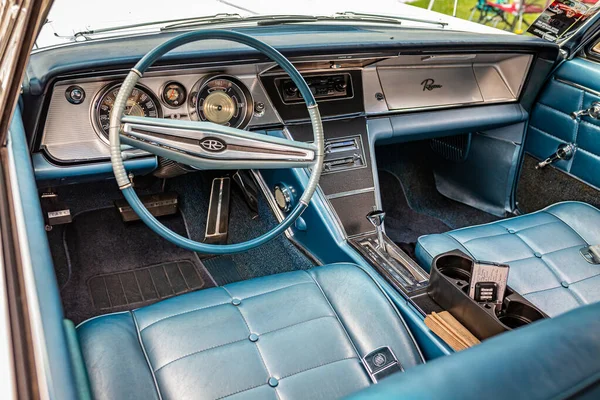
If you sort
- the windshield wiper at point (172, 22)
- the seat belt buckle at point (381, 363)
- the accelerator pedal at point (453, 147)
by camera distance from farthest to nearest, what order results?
the accelerator pedal at point (453, 147) → the windshield wiper at point (172, 22) → the seat belt buckle at point (381, 363)

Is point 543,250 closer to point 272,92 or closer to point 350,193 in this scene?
point 350,193

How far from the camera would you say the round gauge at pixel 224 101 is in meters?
2.00

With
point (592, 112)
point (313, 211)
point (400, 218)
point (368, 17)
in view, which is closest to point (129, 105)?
point (313, 211)

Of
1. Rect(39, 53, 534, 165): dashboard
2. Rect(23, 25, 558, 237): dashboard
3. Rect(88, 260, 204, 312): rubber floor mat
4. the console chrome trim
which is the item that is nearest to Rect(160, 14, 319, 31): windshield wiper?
Rect(23, 25, 558, 237): dashboard

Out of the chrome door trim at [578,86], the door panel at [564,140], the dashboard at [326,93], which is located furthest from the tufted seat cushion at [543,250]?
the chrome door trim at [578,86]

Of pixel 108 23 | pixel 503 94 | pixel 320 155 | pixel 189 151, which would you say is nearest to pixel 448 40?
pixel 503 94

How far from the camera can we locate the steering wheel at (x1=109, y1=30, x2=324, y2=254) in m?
1.45

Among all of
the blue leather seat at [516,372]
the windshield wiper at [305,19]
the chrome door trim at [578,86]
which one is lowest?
the chrome door trim at [578,86]

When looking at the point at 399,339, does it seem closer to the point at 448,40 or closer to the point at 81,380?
the point at 81,380

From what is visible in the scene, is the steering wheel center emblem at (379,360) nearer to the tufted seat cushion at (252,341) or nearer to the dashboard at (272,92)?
the tufted seat cushion at (252,341)

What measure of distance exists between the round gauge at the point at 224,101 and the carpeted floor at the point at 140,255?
45cm

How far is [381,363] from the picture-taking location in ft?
4.69

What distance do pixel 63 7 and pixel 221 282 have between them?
1278mm

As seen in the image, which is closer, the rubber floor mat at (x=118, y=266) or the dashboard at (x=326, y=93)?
the dashboard at (x=326, y=93)
